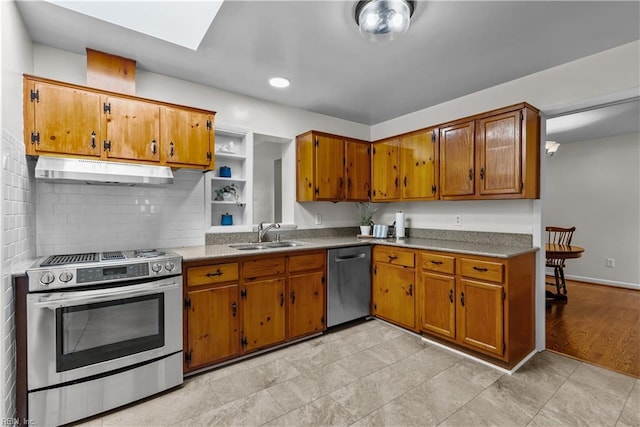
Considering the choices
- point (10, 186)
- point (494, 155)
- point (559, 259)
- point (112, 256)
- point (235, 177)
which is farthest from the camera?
point (559, 259)

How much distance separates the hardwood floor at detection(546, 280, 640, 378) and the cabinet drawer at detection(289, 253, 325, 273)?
2.23m

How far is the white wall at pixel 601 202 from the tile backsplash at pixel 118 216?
20.0 feet

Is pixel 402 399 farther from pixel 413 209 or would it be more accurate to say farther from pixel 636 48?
pixel 636 48

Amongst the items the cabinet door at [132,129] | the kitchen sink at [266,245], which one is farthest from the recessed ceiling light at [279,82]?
the kitchen sink at [266,245]

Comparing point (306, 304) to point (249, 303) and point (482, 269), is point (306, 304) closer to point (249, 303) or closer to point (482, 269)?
point (249, 303)

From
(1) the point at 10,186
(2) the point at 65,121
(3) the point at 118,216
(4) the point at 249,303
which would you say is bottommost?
(4) the point at 249,303

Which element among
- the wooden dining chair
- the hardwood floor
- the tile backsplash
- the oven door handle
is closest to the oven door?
the oven door handle

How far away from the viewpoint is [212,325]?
7.64ft

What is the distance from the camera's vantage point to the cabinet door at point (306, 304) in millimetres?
2771

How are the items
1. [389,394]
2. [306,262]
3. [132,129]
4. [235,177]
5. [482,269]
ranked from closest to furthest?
[389,394] < [132,129] < [482,269] < [306,262] < [235,177]

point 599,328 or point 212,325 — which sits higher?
point 212,325

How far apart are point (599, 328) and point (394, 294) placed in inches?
86.0

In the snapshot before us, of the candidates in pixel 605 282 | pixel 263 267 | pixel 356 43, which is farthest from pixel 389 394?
pixel 605 282

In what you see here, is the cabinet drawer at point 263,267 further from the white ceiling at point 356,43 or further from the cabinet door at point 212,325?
the white ceiling at point 356,43
